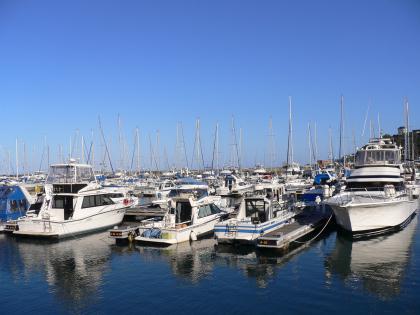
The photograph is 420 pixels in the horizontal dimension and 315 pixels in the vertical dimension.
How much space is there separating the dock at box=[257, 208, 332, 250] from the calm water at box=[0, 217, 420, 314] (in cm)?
71

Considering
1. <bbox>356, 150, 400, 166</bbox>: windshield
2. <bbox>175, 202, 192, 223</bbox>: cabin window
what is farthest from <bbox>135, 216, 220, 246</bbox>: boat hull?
<bbox>356, 150, 400, 166</bbox>: windshield

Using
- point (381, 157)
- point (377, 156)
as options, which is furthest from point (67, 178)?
point (381, 157)

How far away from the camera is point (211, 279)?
18109 millimetres

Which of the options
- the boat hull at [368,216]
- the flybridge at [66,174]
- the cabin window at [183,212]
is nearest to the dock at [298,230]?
the boat hull at [368,216]

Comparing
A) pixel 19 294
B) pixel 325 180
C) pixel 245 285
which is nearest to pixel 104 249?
pixel 19 294

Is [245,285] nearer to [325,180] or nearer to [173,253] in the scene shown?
[173,253]

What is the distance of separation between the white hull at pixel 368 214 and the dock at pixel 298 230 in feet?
6.69

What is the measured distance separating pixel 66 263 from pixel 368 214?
17.6 m

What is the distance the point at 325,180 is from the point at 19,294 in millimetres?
48048

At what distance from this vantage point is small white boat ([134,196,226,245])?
24.5 meters

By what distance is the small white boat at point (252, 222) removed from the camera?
912 inches

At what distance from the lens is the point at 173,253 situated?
22891 millimetres

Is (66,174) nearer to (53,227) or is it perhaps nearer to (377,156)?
(53,227)

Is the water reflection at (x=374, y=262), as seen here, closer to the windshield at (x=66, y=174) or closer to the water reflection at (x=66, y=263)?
the water reflection at (x=66, y=263)
